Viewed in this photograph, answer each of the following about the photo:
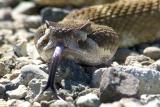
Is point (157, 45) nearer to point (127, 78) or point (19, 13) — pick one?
point (127, 78)

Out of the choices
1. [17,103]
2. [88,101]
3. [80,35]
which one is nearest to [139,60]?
[80,35]

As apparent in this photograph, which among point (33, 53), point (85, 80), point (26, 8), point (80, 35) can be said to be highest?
point (80, 35)

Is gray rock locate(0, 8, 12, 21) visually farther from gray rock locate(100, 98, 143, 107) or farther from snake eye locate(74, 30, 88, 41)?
gray rock locate(100, 98, 143, 107)

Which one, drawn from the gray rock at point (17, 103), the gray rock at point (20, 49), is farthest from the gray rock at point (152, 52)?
the gray rock at point (17, 103)

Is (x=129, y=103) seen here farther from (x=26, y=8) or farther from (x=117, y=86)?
(x=26, y=8)

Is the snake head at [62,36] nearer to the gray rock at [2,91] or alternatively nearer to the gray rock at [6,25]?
the gray rock at [2,91]

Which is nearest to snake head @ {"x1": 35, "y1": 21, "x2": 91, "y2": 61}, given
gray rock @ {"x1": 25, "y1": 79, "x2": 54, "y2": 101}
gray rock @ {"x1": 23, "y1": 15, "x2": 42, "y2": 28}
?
gray rock @ {"x1": 25, "y1": 79, "x2": 54, "y2": 101}
